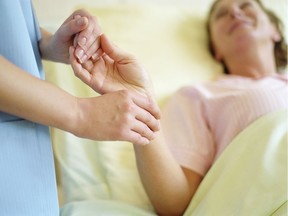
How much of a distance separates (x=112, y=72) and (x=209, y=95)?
43 centimetres

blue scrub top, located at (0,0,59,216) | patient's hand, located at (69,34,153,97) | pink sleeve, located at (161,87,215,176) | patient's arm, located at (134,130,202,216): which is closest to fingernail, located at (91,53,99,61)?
patient's hand, located at (69,34,153,97)

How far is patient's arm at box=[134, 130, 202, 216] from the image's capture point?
771 millimetres

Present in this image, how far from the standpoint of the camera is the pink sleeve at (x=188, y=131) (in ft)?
2.96

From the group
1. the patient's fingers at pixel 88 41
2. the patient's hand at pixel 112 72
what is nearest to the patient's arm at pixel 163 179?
the patient's hand at pixel 112 72

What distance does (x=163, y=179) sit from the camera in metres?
0.80

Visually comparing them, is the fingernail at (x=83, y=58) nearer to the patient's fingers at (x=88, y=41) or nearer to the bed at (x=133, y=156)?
the patient's fingers at (x=88, y=41)

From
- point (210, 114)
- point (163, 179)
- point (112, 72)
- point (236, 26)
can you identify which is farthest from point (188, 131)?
point (236, 26)

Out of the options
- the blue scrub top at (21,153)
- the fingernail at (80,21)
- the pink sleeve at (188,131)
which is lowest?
the pink sleeve at (188,131)

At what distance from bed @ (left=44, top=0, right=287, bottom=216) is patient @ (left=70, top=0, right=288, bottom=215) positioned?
0.18 feet

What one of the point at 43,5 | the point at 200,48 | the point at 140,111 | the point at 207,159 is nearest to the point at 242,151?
the point at 207,159

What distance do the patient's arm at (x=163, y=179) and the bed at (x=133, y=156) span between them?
3cm

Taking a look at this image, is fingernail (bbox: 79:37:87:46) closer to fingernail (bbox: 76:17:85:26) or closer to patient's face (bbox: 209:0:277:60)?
fingernail (bbox: 76:17:85:26)

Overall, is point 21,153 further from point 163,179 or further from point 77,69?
point 163,179

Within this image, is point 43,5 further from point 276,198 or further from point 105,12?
point 276,198
